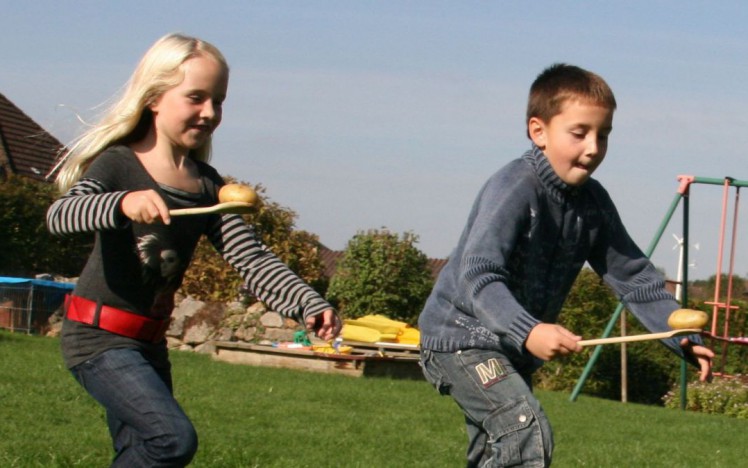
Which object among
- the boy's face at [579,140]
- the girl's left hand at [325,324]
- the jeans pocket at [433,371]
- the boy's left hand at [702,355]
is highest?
the boy's face at [579,140]

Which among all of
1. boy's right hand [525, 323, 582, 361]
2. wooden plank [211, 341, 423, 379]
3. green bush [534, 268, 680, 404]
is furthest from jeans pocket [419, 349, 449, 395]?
green bush [534, 268, 680, 404]

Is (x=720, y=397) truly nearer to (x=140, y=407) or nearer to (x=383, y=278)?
(x=383, y=278)

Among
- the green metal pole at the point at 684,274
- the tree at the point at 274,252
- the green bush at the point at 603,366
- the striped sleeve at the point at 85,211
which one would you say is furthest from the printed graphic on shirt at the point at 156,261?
the tree at the point at 274,252

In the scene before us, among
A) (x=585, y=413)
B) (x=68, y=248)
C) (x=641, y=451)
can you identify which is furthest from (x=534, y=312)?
(x=68, y=248)

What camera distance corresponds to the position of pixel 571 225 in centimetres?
422

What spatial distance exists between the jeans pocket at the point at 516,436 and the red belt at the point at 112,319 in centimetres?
122

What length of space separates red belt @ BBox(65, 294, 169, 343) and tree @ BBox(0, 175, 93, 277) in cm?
1439

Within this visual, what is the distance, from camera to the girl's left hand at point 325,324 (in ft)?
13.0

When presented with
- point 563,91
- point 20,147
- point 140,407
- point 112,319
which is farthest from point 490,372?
point 20,147

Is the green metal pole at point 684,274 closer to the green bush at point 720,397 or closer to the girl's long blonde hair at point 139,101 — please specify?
the green bush at point 720,397

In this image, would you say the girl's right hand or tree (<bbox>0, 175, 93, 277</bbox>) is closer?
the girl's right hand

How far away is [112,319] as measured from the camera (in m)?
3.89

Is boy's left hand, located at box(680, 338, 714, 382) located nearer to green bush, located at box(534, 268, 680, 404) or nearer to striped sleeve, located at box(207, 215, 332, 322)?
striped sleeve, located at box(207, 215, 332, 322)

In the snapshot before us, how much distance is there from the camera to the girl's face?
4062 mm
